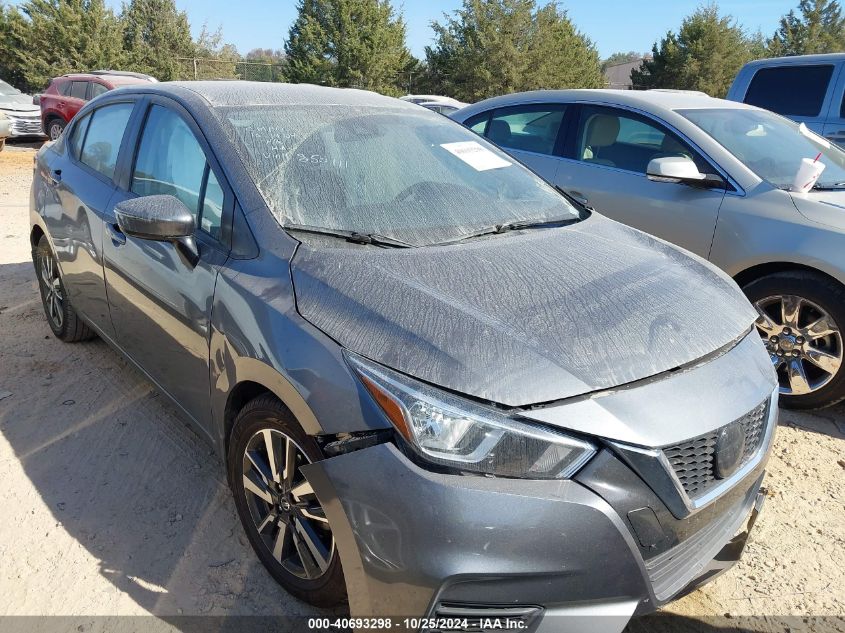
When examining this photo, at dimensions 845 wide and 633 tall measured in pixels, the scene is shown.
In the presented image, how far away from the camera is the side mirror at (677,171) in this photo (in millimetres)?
3791

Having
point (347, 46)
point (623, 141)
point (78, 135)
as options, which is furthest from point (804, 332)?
point (347, 46)

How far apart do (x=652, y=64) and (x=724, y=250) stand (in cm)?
4212

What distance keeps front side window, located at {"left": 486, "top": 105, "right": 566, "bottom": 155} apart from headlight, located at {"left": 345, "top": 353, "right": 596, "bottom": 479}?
3689 millimetres

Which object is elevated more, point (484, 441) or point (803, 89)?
point (803, 89)

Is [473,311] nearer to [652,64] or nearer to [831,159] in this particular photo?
[831,159]

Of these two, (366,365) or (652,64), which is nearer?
(366,365)

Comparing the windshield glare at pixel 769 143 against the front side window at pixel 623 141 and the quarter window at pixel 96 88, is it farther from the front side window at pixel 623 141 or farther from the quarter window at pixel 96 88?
the quarter window at pixel 96 88

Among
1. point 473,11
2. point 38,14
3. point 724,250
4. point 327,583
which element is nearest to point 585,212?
point 724,250

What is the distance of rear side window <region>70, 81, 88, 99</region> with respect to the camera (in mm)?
14414

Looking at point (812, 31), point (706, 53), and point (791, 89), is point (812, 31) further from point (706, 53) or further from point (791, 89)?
point (791, 89)

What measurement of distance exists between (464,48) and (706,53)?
14.4 meters

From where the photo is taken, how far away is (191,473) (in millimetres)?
2881

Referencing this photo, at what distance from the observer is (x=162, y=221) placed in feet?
7.27

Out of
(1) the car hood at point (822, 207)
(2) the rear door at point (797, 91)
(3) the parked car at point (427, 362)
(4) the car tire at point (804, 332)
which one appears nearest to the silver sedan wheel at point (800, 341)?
(4) the car tire at point (804, 332)
